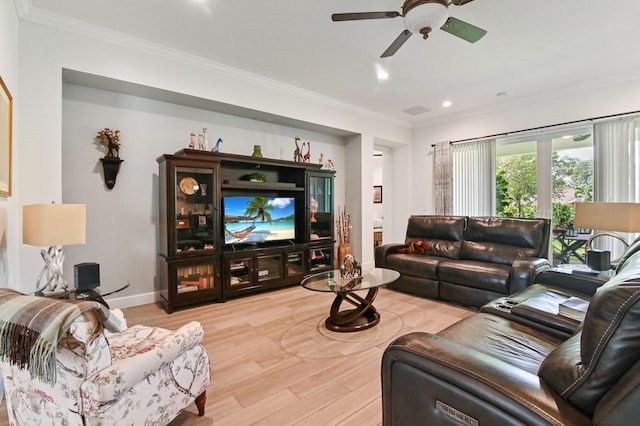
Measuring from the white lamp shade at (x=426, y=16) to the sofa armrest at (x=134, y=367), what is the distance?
2.44 meters

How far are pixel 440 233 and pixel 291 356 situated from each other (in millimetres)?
2904

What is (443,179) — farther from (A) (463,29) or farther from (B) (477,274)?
(A) (463,29)

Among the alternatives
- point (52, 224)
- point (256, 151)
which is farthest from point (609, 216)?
point (52, 224)

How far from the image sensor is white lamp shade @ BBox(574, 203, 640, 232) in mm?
2578

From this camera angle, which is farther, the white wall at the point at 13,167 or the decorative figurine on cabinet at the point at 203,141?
the decorative figurine on cabinet at the point at 203,141

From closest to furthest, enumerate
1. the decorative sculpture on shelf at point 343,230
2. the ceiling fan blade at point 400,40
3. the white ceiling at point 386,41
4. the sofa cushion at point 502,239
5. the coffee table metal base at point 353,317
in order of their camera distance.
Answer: the ceiling fan blade at point 400,40 → the white ceiling at point 386,41 → the coffee table metal base at point 353,317 → the sofa cushion at point 502,239 → the decorative sculpture on shelf at point 343,230

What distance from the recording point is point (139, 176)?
3.57 m

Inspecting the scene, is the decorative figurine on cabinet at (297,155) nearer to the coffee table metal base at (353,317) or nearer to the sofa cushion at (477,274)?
the coffee table metal base at (353,317)

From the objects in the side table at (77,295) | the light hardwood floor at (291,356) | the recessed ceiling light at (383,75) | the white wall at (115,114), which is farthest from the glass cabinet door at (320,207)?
the side table at (77,295)

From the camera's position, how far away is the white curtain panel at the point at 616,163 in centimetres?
381

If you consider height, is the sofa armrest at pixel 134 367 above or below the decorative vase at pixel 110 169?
below

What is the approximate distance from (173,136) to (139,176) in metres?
0.64

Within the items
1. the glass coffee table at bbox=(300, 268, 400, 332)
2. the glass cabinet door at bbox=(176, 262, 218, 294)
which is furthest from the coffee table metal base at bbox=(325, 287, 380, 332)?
the glass cabinet door at bbox=(176, 262, 218, 294)

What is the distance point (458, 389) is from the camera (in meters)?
1.02
